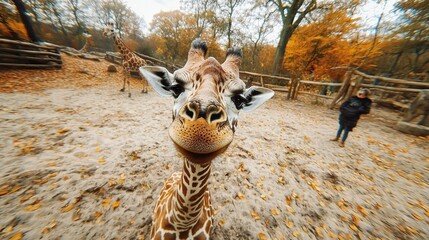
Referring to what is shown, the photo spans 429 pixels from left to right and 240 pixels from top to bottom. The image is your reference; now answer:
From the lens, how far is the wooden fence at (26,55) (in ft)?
26.9

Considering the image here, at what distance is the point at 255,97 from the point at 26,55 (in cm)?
1363

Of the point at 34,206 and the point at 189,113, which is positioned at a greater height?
the point at 189,113

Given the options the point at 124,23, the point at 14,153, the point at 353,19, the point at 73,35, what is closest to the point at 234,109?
the point at 14,153

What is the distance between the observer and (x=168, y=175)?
352 centimetres

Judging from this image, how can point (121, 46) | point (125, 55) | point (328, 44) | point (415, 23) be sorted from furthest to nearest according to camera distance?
1. point (415, 23)
2. point (328, 44)
3. point (125, 55)
4. point (121, 46)

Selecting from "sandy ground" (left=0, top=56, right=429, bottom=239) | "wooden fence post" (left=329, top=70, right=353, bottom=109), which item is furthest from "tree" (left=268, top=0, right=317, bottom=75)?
"sandy ground" (left=0, top=56, right=429, bottom=239)

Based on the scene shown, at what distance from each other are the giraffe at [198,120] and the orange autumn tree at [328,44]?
13.3 meters

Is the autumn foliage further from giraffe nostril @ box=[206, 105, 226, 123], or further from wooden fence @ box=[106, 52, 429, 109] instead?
giraffe nostril @ box=[206, 105, 226, 123]

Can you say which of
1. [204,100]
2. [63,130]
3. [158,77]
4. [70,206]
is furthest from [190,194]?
[63,130]

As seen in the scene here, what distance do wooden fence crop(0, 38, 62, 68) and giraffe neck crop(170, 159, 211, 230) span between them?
40.3 feet

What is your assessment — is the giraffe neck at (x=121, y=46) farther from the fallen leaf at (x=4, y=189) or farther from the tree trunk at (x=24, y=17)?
the fallen leaf at (x=4, y=189)

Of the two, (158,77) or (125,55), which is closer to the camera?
(158,77)

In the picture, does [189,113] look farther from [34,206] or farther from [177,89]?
[34,206]

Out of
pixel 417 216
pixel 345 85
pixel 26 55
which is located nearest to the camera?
pixel 417 216
